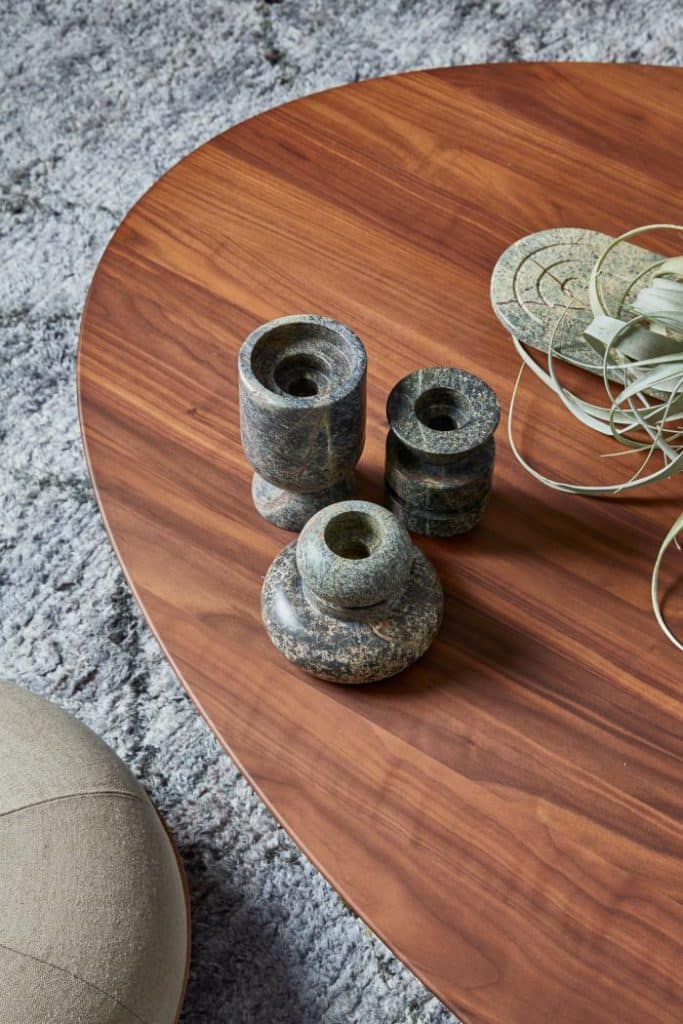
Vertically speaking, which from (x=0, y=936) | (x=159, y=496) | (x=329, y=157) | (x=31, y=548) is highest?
(x=329, y=157)

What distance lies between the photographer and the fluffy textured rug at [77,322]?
3.44ft

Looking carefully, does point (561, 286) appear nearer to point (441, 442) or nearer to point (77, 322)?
point (441, 442)

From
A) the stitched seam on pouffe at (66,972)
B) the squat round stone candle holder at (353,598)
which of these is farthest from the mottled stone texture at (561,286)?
the stitched seam on pouffe at (66,972)

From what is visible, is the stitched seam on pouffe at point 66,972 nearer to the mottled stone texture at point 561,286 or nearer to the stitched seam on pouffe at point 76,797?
the stitched seam on pouffe at point 76,797

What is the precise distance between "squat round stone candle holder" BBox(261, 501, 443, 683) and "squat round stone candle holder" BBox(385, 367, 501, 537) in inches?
2.0

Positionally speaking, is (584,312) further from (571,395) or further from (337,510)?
(337,510)

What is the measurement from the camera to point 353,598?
2.35ft

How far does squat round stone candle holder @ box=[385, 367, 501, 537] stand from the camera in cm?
78

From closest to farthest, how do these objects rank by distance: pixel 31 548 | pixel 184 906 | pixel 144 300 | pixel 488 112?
pixel 184 906, pixel 144 300, pixel 488 112, pixel 31 548

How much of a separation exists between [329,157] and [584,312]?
0.99 ft

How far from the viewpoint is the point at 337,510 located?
0.73m

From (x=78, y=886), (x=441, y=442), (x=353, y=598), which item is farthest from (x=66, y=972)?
(x=441, y=442)

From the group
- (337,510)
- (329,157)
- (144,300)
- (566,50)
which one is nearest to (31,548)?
(144,300)

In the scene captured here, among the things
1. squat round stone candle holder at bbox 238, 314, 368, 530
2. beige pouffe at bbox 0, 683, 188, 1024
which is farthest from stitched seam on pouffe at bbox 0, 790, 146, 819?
squat round stone candle holder at bbox 238, 314, 368, 530
